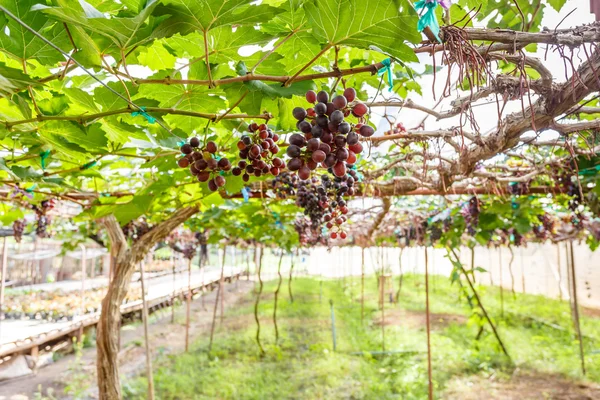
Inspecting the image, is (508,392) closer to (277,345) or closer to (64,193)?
(277,345)

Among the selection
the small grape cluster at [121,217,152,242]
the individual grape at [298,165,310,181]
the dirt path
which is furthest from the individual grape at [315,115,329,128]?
the dirt path

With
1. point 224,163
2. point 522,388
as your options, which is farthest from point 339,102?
point 522,388

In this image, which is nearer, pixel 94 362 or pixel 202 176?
pixel 202 176

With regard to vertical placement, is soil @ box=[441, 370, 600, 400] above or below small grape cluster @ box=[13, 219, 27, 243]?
below

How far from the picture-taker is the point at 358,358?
6969 millimetres

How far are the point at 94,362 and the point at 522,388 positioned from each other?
7.11m

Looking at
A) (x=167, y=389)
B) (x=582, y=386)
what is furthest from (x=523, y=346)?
(x=167, y=389)

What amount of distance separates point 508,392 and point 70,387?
20.3 ft

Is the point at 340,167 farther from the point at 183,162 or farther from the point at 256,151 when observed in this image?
the point at 183,162

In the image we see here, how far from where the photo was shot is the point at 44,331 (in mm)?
7832

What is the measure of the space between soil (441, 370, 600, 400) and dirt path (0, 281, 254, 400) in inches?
206

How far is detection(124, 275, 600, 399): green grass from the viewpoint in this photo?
5.65 meters

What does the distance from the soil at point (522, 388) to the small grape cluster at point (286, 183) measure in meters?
Answer: 4.17

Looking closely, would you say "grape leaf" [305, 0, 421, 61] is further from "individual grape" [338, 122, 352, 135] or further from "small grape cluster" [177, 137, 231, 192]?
"small grape cluster" [177, 137, 231, 192]
